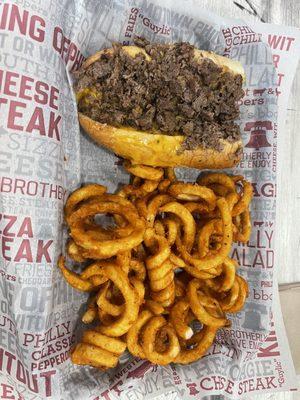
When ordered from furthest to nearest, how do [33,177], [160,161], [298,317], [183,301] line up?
[298,317], [183,301], [160,161], [33,177]

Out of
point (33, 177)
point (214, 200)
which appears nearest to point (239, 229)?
point (214, 200)

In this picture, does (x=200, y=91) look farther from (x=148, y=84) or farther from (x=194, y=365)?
(x=194, y=365)

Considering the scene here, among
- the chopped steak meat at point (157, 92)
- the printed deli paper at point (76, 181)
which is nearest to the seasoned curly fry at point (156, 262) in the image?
the printed deli paper at point (76, 181)

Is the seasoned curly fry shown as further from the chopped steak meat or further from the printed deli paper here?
the chopped steak meat

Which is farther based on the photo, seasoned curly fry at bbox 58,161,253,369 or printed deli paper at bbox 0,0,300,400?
seasoned curly fry at bbox 58,161,253,369

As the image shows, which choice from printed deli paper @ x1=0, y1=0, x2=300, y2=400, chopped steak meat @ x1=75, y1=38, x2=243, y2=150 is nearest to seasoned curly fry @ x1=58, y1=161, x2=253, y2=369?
printed deli paper @ x1=0, y1=0, x2=300, y2=400

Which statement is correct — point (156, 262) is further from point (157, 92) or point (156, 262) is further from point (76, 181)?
point (157, 92)

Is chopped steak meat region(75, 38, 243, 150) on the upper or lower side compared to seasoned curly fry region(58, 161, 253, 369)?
upper
